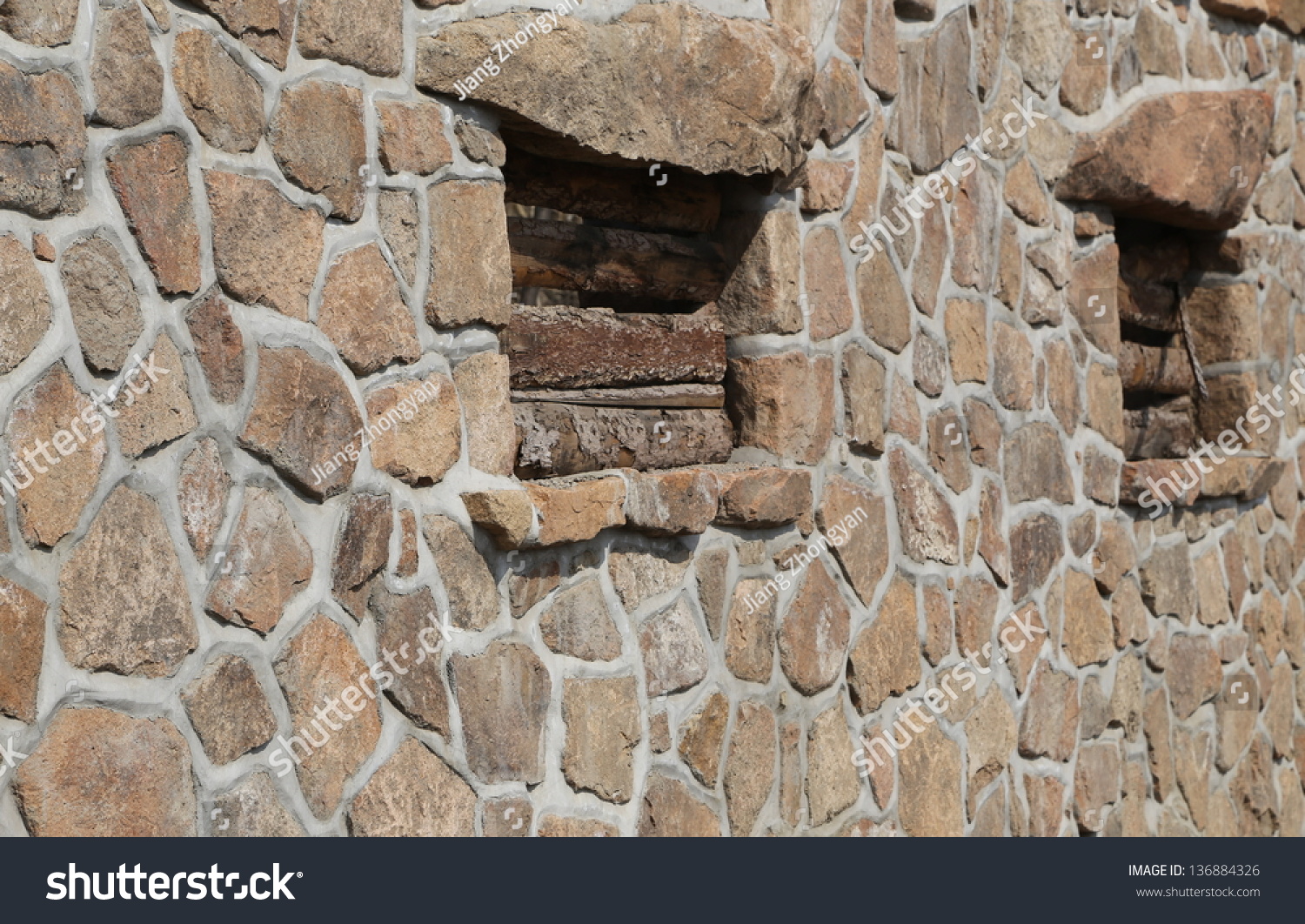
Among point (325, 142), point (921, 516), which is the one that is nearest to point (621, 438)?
point (325, 142)

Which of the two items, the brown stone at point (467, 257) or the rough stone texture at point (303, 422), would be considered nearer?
the rough stone texture at point (303, 422)

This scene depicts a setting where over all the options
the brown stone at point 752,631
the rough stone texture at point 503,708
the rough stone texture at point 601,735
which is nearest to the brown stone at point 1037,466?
the brown stone at point 752,631

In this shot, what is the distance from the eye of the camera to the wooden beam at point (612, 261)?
2623 millimetres

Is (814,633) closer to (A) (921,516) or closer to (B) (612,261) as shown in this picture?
(A) (921,516)

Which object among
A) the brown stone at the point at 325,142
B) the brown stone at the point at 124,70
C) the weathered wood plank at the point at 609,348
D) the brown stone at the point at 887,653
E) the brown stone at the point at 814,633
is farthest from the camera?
the brown stone at the point at 887,653

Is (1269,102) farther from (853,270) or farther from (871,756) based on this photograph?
(871,756)

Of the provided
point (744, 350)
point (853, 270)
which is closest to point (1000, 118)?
point (853, 270)

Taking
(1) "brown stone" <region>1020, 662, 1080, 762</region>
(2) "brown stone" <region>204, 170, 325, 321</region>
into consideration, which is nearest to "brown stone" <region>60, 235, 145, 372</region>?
(2) "brown stone" <region>204, 170, 325, 321</region>

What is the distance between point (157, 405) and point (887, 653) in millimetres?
1927

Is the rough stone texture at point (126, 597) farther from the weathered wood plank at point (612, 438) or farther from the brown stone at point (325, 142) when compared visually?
the weathered wood plank at point (612, 438)

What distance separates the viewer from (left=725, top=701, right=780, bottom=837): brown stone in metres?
2.80

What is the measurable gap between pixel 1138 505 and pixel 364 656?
2.86 m

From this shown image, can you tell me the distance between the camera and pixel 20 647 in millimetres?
1679

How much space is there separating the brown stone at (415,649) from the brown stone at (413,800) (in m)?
0.06
